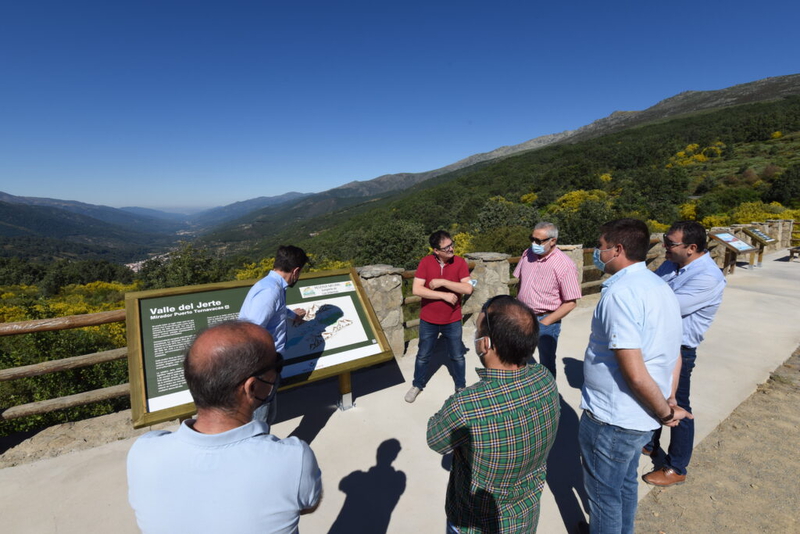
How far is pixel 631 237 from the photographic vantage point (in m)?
1.73

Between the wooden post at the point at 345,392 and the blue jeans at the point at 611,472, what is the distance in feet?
7.03

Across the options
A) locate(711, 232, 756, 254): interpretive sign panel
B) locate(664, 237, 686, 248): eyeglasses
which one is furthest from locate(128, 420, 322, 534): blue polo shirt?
locate(711, 232, 756, 254): interpretive sign panel

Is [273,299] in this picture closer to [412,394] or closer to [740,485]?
[412,394]

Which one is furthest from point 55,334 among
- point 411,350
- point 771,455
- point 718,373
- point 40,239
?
point 40,239

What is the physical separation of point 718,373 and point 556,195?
1603 inches

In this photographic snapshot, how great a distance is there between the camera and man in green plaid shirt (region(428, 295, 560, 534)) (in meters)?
1.28

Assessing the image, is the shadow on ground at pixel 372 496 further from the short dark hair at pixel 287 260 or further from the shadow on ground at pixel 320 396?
the short dark hair at pixel 287 260

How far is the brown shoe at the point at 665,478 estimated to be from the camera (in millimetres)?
2475

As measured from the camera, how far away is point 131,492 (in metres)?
0.92

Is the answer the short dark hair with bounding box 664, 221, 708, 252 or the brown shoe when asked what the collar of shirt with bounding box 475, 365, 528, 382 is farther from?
the brown shoe

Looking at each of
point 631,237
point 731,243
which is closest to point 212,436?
point 631,237

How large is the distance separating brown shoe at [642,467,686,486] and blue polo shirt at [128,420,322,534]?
270 cm

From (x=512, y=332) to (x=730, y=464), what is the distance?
9.19ft

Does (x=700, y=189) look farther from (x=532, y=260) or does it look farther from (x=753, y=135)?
(x=532, y=260)
